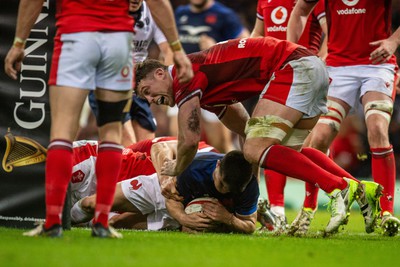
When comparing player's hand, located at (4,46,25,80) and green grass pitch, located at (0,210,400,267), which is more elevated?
player's hand, located at (4,46,25,80)

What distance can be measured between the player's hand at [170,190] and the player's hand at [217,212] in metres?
0.26

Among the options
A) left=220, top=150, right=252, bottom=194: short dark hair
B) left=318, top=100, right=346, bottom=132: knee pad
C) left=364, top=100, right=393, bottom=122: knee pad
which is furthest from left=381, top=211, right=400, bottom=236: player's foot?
left=220, top=150, right=252, bottom=194: short dark hair

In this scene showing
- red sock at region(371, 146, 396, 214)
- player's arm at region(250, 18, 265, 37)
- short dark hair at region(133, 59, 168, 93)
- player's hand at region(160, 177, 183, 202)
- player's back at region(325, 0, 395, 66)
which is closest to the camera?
short dark hair at region(133, 59, 168, 93)

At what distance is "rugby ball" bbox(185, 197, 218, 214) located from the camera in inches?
275

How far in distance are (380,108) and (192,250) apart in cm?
302

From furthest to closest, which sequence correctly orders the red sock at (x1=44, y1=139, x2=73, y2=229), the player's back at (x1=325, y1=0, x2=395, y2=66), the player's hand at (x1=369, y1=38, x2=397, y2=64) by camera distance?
the player's back at (x1=325, y1=0, x2=395, y2=66), the player's hand at (x1=369, y1=38, x2=397, y2=64), the red sock at (x1=44, y1=139, x2=73, y2=229)

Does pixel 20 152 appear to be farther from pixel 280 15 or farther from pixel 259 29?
pixel 259 29

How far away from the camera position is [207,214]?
692cm

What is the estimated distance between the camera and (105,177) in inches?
222

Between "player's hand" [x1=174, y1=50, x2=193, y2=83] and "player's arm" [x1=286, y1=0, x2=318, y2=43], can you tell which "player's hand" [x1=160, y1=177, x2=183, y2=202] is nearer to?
"player's hand" [x1=174, y1=50, x2=193, y2=83]

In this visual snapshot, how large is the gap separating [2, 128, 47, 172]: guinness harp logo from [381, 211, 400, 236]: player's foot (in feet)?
9.64

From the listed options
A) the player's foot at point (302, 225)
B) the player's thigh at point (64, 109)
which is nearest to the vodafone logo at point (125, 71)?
the player's thigh at point (64, 109)

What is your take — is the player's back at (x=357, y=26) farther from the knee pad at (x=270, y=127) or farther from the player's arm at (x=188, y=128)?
the player's arm at (x=188, y=128)

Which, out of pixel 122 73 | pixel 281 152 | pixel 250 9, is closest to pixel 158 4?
pixel 122 73
